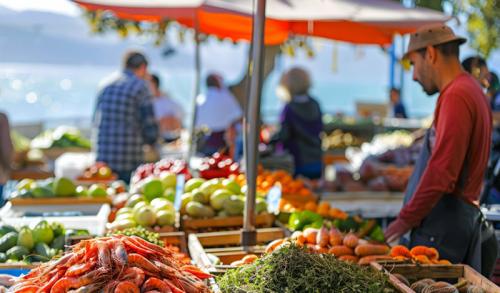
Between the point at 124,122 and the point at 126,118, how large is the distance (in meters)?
0.05

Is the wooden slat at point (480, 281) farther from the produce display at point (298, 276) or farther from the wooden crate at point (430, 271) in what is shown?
the produce display at point (298, 276)

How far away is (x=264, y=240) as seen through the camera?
4.22 meters

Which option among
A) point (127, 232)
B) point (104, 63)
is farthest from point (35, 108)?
point (127, 232)

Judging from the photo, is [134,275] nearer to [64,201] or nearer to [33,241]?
[33,241]

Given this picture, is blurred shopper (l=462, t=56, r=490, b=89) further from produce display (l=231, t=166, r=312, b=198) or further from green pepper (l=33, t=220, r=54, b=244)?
green pepper (l=33, t=220, r=54, b=244)

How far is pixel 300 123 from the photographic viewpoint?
7.81 m

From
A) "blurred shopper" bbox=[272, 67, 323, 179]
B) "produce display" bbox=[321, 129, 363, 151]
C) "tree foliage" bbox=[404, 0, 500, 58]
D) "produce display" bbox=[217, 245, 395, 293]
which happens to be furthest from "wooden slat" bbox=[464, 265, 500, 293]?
"produce display" bbox=[321, 129, 363, 151]

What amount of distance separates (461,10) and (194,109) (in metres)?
6.97

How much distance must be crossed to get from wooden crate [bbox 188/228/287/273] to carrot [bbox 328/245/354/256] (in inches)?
18.2

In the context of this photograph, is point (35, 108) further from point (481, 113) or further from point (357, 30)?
point (481, 113)

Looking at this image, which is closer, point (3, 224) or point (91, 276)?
point (91, 276)

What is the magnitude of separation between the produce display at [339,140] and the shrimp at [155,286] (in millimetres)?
10722

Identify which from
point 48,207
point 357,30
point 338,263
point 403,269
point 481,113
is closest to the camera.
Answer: point 338,263

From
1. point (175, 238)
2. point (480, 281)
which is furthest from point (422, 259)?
point (175, 238)
